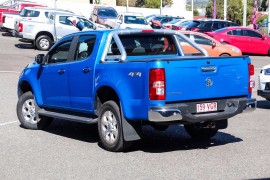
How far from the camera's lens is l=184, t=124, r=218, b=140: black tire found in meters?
9.82

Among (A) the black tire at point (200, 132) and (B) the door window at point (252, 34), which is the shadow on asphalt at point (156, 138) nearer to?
(A) the black tire at point (200, 132)

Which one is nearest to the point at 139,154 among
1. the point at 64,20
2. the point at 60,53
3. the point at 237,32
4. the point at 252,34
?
the point at 60,53

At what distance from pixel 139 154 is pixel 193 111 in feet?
3.50

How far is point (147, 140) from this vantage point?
9.98 m

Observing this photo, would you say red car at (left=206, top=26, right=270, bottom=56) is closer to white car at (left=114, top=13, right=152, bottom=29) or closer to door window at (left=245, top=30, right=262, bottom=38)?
door window at (left=245, top=30, right=262, bottom=38)

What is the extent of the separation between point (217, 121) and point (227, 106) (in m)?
0.56

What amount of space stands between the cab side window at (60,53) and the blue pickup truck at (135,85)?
0.06ft

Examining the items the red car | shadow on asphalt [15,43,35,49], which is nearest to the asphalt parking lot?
shadow on asphalt [15,43,35,49]

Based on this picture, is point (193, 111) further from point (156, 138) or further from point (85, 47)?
point (85, 47)

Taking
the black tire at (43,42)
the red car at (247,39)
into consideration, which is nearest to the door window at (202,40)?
the red car at (247,39)

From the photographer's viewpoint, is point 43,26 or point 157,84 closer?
point 157,84

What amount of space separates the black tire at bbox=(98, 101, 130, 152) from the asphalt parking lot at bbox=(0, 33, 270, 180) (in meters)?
0.13

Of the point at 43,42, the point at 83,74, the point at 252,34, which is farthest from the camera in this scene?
the point at 252,34

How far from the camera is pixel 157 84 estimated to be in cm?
802
